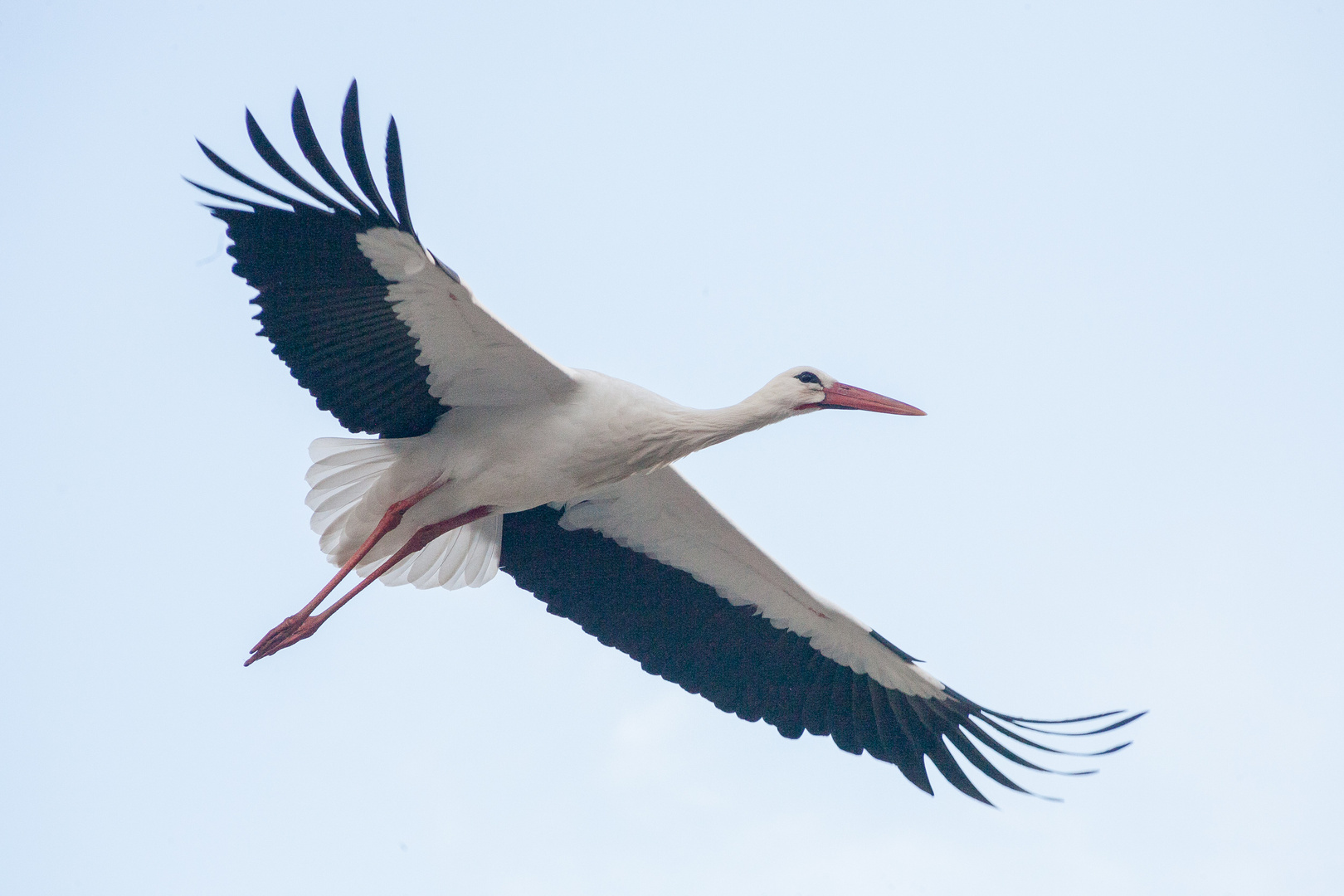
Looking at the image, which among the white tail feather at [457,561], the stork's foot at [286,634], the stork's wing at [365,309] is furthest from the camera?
the white tail feather at [457,561]

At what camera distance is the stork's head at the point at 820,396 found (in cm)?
609

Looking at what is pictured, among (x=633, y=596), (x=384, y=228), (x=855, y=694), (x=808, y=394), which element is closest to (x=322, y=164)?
(x=384, y=228)

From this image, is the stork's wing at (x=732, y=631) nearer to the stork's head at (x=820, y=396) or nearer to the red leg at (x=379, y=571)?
the red leg at (x=379, y=571)

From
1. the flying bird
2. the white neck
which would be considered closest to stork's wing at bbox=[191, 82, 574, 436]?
the flying bird

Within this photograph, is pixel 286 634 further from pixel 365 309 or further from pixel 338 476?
pixel 365 309

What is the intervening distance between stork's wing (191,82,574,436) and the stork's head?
878mm

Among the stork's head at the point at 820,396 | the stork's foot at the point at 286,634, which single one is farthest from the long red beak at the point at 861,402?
the stork's foot at the point at 286,634

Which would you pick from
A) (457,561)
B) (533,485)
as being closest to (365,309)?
(533,485)

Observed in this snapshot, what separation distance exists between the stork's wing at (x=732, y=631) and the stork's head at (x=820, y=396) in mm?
937

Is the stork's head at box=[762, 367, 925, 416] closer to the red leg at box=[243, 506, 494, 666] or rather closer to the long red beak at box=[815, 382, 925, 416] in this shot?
the long red beak at box=[815, 382, 925, 416]

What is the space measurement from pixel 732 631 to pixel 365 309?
7.88ft

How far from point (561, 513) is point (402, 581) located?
2.66 feet

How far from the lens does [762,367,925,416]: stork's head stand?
20.0 feet

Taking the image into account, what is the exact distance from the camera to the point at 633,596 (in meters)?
6.96
